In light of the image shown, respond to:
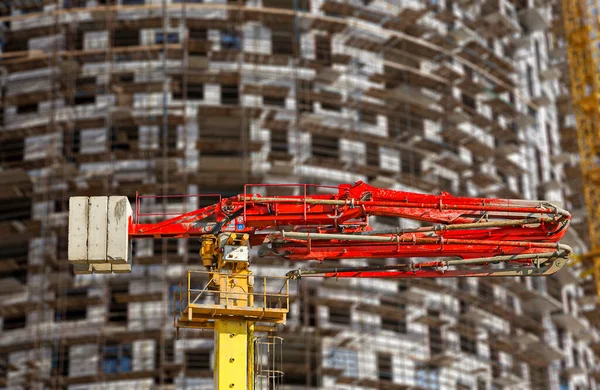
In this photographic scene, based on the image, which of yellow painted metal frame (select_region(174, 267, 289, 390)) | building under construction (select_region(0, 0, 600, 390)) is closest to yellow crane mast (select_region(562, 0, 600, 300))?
building under construction (select_region(0, 0, 600, 390))

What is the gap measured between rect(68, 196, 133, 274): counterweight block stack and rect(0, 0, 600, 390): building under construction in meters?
26.5

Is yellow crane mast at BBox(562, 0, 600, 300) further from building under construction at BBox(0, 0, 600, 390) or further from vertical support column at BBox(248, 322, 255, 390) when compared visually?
vertical support column at BBox(248, 322, 255, 390)

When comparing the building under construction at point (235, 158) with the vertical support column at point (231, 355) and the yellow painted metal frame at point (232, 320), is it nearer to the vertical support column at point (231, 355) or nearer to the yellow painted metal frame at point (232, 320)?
the yellow painted metal frame at point (232, 320)

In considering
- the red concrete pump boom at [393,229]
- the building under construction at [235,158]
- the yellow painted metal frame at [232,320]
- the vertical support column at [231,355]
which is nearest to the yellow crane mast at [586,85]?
the building under construction at [235,158]

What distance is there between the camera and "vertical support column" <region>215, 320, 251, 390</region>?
1316 inches

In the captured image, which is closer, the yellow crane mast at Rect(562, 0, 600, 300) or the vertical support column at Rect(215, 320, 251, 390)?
the vertical support column at Rect(215, 320, 251, 390)

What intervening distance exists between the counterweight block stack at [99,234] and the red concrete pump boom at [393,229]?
100 centimetres

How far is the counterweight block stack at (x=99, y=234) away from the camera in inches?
1378

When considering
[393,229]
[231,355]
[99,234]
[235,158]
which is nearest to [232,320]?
[231,355]

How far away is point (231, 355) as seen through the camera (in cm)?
3366

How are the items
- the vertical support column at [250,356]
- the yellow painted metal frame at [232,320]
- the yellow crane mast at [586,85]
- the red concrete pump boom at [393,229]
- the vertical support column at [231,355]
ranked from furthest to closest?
the yellow crane mast at [586,85] < the red concrete pump boom at [393,229] < the vertical support column at [250,356] < the yellow painted metal frame at [232,320] < the vertical support column at [231,355]

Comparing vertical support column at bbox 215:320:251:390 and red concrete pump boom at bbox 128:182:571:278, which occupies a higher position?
red concrete pump boom at bbox 128:182:571:278

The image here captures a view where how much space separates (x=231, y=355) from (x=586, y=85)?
61.6 m

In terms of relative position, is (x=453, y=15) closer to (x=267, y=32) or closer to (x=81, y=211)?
(x=267, y=32)
